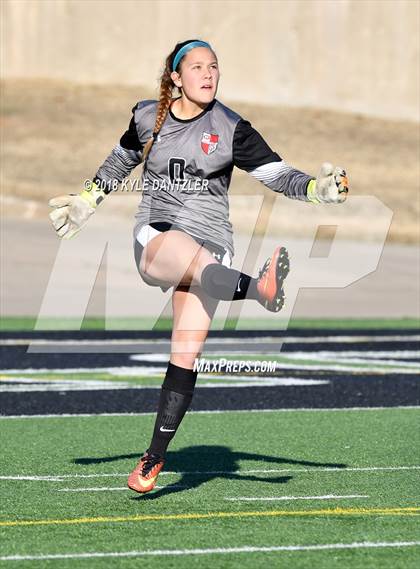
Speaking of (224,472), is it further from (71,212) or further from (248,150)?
(248,150)

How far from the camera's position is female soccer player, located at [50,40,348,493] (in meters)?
7.39

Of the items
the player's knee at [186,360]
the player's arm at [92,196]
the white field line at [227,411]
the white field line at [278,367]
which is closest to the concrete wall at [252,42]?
the white field line at [278,367]

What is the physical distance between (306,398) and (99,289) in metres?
13.3

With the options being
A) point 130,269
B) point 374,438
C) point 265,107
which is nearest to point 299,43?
point 265,107

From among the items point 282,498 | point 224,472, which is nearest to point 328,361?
point 224,472

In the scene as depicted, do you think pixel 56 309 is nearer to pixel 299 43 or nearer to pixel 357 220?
pixel 357 220

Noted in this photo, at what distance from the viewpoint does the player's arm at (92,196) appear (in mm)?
7859

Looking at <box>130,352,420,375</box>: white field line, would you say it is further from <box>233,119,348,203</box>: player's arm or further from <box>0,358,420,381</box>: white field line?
<box>233,119,348,203</box>: player's arm

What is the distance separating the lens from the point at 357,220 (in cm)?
3762

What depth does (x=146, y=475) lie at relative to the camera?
7430mm

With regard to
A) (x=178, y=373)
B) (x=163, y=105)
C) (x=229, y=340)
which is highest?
(x=163, y=105)

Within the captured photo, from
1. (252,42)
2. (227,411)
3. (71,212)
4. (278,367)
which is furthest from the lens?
(252,42)

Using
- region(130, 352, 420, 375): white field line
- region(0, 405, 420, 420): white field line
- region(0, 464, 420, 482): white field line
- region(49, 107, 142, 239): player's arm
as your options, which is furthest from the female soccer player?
region(130, 352, 420, 375): white field line

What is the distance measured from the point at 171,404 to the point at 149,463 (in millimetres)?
341
